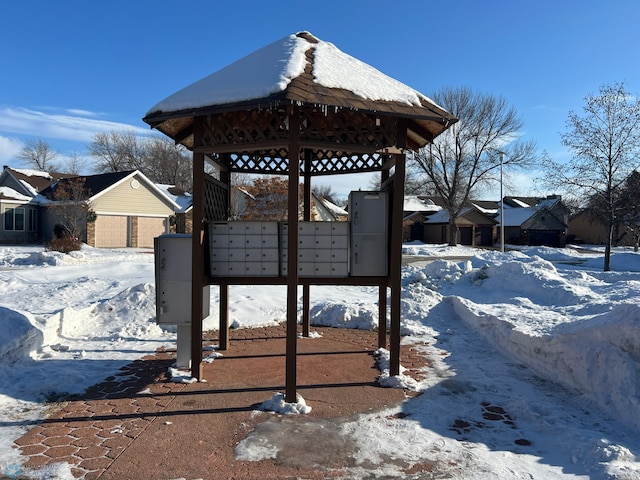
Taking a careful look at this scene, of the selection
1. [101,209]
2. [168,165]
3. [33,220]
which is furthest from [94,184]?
[168,165]

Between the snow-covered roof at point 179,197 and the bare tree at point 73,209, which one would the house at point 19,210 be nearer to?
the bare tree at point 73,209

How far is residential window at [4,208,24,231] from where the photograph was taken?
2830 cm

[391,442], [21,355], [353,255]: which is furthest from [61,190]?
[391,442]

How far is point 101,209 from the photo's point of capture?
28.9 metres

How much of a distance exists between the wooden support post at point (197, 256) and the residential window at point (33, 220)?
95.3 ft

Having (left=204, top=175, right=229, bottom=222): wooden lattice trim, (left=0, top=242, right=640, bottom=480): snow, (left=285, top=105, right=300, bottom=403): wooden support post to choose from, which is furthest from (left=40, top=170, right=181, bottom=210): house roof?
(left=285, top=105, right=300, bottom=403): wooden support post

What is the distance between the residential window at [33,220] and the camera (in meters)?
29.6

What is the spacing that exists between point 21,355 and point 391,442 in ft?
16.2

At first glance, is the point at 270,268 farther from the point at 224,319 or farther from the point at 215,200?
the point at 224,319

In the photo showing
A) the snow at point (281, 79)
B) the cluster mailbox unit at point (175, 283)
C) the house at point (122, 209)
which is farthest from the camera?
the house at point (122, 209)

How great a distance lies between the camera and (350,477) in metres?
3.54

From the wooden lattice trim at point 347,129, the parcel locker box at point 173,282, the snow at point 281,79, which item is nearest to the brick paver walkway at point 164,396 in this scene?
the parcel locker box at point 173,282

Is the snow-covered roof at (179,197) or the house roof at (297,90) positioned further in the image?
the snow-covered roof at (179,197)

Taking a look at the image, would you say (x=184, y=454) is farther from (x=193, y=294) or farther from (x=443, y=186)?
(x=443, y=186)
